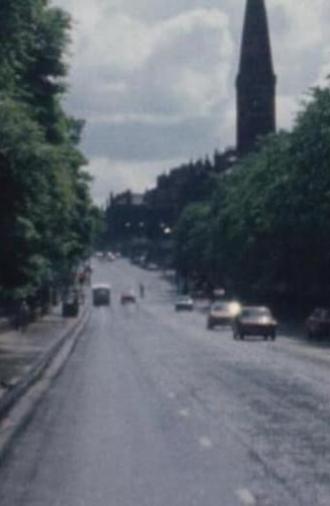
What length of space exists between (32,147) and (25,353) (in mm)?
7951

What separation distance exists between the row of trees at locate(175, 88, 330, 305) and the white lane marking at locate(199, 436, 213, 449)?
2841 inches

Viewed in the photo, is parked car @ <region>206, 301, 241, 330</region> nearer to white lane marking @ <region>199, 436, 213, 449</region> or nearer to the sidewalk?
the sidewalk

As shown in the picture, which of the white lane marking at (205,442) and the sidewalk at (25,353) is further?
the sidewalk at (25,353)

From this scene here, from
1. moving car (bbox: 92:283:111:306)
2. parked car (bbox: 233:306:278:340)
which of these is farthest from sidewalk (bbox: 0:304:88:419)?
moving car (bbox: 92:283:111:306)

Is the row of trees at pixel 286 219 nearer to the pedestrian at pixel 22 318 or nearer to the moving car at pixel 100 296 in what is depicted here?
the moving car at pixel 100 296

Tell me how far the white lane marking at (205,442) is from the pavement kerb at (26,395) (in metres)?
2.53

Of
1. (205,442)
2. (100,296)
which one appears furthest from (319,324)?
(100,296)

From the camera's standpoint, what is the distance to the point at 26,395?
4062 cm

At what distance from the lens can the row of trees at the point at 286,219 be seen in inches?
4067

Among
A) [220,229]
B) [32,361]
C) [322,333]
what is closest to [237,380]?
[32,361]

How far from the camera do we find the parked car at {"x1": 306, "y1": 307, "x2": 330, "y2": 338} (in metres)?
88.5

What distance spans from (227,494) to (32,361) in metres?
36.2

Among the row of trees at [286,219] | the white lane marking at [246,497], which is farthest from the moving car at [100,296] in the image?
the white lane marking at [246,497]

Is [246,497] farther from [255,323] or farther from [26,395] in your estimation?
[255,323]
